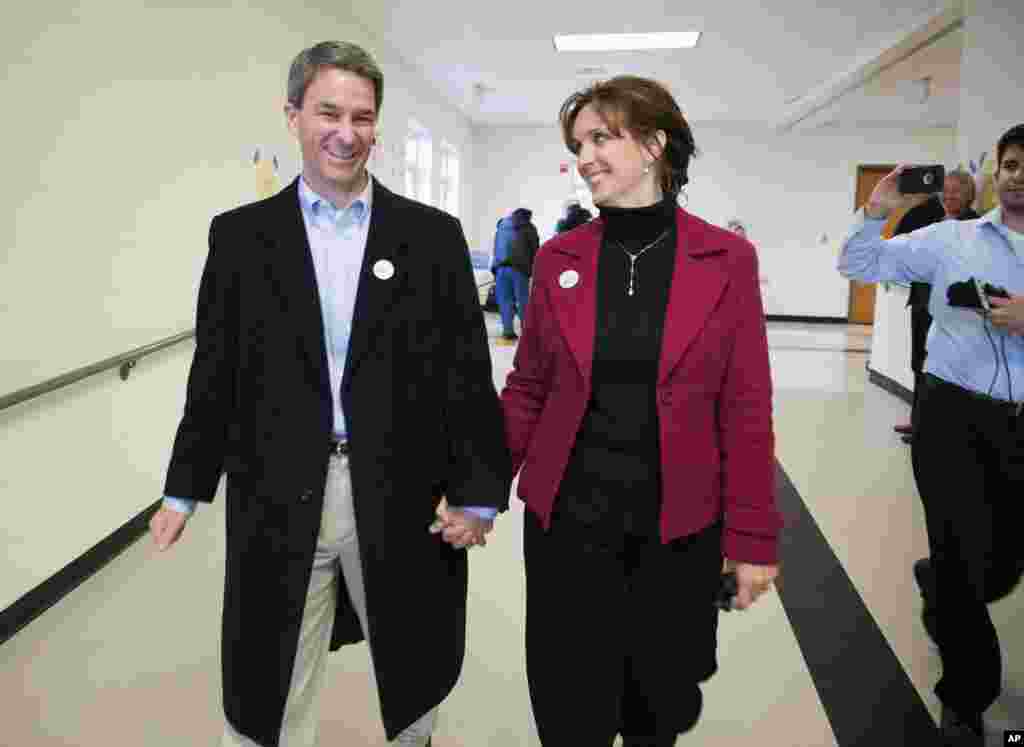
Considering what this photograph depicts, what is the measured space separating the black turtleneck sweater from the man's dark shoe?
3.99ft

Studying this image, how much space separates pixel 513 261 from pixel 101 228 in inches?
245

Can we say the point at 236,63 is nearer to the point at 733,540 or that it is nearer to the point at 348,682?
the point at 348,682

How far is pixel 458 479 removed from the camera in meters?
1.29

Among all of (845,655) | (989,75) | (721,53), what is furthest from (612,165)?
(721,53)

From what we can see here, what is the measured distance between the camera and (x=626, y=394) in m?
1.29

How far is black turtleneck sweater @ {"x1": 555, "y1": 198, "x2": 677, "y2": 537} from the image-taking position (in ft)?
4.21

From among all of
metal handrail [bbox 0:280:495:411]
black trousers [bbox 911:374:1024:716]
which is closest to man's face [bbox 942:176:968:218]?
black trousers [bbox 911:374:1024:716]

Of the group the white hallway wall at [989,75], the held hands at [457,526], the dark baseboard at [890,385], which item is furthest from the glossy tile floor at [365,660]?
the dark baseboard at [890,385]

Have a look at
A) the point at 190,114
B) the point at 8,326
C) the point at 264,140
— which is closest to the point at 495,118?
the point at 264,140

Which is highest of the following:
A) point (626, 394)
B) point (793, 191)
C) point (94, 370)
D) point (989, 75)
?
point (793, 191)

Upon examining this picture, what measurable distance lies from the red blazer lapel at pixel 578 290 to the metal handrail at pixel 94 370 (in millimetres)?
1903

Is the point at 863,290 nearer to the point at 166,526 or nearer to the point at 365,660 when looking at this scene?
the point at 365,660

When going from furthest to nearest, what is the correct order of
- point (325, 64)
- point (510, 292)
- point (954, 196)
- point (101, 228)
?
1. point (510, 292)
2. point (954, 196)
3. point (101, 228)
4. point (325, 64)

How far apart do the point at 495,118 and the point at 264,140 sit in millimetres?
8180
